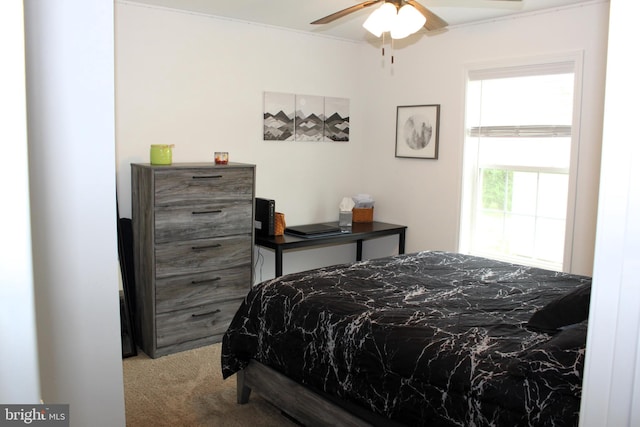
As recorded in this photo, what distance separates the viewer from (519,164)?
4.34m

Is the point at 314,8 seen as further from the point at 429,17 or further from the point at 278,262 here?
the point at 278,262

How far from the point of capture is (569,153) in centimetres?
399

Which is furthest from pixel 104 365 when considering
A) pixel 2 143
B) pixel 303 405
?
pixel 303 405

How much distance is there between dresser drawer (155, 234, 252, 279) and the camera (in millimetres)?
3740

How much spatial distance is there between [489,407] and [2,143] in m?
1.76

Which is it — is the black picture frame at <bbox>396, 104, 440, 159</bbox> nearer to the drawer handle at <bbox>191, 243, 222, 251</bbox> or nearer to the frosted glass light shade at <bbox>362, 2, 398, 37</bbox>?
the frosted glass light shade at <bbox>362, 2, 398, 37</bbox>

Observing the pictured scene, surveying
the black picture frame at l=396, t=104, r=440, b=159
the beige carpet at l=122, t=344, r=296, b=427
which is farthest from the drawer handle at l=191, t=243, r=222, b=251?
the black picture frame at l=396, t=104, r=440, b=159

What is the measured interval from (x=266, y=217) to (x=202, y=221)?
0.65 m

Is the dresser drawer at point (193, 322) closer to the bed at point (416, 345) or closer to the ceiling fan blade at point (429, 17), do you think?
the bed at point (416, 345)

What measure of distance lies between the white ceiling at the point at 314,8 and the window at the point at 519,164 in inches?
17.0

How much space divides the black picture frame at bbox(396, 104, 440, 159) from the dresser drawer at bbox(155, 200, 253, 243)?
1692mm

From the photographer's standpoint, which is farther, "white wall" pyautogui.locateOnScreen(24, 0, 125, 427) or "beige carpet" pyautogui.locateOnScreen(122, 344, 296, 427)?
"beige carpet" pyautogui.locateOnScreen(122, 344, 296, 427)

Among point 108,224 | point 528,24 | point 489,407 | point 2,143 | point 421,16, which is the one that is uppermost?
point 528,24

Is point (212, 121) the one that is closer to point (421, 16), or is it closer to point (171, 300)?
point (171, 300)
